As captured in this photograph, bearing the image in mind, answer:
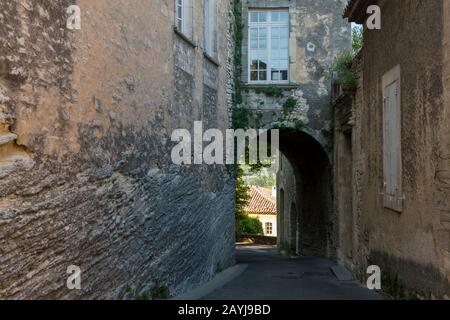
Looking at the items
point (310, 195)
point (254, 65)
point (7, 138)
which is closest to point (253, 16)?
point (254, 65)

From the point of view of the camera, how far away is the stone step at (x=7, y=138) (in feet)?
12.0

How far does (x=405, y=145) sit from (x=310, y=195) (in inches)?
382

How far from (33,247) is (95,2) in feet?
8.07

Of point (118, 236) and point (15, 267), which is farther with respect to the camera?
point (118, 236)

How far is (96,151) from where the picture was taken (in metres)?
5.14

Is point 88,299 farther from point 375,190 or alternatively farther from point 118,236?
point 375,190

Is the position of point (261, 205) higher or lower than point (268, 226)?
higher

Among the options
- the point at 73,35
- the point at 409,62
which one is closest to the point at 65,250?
the point at 73,35

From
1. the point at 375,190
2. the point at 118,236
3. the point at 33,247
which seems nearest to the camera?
the point at 33,247

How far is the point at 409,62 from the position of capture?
6137mm

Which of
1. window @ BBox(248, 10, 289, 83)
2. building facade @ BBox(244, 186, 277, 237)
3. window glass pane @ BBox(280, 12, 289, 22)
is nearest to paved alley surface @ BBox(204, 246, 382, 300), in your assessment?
window @ BBox(248, 10, 289, 83)

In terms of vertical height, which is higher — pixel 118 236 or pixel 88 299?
pixel 118 236

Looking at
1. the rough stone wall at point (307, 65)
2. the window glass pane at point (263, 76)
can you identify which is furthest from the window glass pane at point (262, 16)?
the window glass pane at point (263, 76)

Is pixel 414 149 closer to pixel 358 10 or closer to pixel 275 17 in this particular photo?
pixel 358 10
